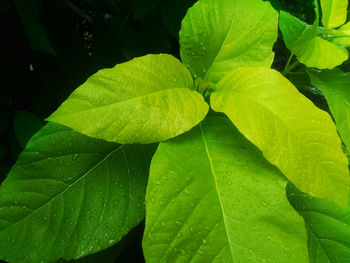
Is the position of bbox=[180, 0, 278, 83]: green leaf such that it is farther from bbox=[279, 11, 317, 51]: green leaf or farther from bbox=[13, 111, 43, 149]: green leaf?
bbox=[13, 111, 43, 149]: green leaf

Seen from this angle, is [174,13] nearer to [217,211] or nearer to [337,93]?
[337,93]

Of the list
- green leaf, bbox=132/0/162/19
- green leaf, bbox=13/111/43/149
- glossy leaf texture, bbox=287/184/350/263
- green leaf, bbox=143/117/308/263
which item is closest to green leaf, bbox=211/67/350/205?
green leaf, bbox=143/117/308/263

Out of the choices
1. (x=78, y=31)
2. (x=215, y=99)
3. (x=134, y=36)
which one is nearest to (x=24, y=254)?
(x=215, y=99)

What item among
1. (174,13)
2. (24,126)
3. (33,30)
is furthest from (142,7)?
(24,126)

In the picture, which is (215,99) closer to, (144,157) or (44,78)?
(144,157)

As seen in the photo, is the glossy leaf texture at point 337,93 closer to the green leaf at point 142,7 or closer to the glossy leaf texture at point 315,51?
the glossy leaf texture at point 315,51

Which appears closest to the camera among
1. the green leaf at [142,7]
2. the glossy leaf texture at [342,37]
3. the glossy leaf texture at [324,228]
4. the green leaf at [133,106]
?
the green leaf at [133,106]

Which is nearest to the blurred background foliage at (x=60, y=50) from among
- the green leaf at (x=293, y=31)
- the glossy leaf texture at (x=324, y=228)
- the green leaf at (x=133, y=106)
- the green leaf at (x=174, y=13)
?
the green leaf at (x=174, y=13)

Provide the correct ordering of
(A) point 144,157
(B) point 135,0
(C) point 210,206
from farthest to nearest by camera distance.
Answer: (B) point 135,0, (A) point 144,157, (C) point 210,206
